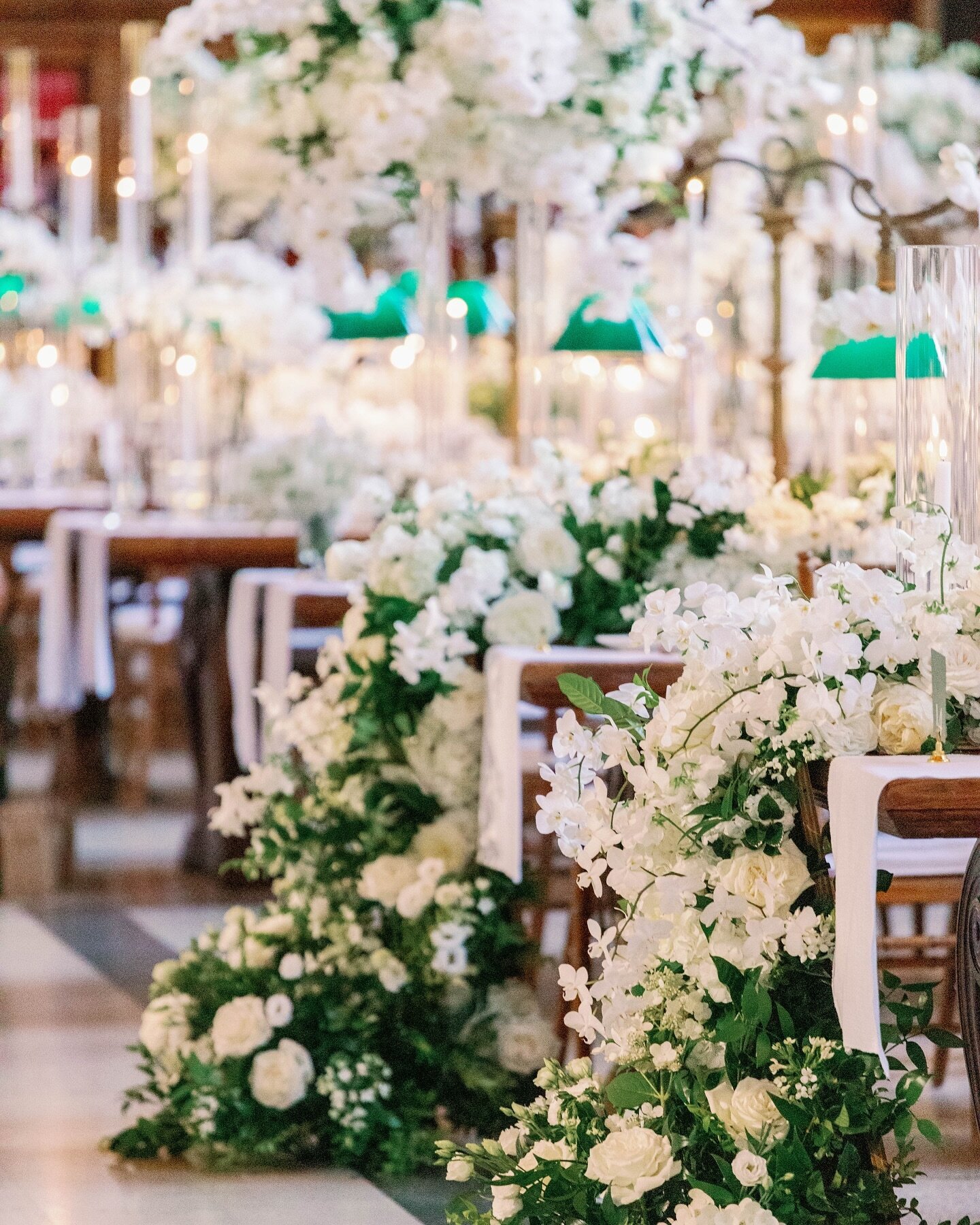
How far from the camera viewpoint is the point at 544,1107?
3.03 metres

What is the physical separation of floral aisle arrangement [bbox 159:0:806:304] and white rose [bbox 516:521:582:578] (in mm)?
1546

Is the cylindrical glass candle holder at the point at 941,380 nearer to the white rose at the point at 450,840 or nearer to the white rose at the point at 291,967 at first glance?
the white rose at the point at 450,840

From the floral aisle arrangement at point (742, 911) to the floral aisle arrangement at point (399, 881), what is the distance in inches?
53.6

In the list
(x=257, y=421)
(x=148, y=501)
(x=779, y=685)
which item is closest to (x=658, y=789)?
(x=779, y=685)

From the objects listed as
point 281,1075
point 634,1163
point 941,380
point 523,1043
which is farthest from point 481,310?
point 634,1163

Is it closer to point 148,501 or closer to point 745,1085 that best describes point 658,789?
point 745,1085

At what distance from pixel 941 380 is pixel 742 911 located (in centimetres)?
84

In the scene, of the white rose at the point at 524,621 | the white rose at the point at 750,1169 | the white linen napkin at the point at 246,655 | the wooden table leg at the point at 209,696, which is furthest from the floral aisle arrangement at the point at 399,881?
the wooden table leg at the point at 209,696

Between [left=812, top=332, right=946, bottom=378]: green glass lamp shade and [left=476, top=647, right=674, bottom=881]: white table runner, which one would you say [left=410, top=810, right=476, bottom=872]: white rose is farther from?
[left=812, top=332, right=946, bottom=378]: green glass lamp shade

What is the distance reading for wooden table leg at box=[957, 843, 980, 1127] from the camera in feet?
8.46

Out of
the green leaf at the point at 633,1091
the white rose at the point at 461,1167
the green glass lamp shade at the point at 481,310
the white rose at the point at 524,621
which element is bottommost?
the white rose at the point at 461,1167

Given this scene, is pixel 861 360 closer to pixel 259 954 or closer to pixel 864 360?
pixel 864 360

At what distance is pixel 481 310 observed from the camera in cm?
774

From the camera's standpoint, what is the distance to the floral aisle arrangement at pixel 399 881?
4.24 m
